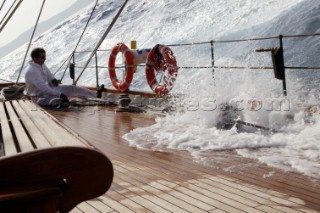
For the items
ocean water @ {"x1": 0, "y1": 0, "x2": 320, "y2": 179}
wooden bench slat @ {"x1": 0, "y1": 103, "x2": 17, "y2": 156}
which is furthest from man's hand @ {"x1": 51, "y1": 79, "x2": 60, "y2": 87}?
wooden bench slat @ {"x1": 0, "y1": 103, "x2": 17, "y2": 156}

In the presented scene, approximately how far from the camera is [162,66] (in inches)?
300

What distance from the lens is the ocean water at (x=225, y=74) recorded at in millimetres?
3727

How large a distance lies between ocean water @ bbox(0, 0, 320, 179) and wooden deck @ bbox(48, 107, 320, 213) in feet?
0.71

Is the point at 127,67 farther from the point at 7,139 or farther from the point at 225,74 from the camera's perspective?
the point at 7,139

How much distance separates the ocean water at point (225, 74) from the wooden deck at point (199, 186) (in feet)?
0.71

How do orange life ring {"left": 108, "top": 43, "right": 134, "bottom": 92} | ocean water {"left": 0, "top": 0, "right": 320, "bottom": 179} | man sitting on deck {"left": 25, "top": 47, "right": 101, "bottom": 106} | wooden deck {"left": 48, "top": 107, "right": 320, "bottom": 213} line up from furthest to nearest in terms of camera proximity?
orange life ring {"left": 108, "top": 43, "right": 134, "bottom": 92} < man sitting on deck {"left": 25, "top": 47, "right": 101, "bottom": 106} < ocean water {"left": 0, "top": 0, "right": 320, "bottom": 179} < wooden deck {"left": 48, "top": 107, "right": 320, "bottom": 213}

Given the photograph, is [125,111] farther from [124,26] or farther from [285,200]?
[124,26]

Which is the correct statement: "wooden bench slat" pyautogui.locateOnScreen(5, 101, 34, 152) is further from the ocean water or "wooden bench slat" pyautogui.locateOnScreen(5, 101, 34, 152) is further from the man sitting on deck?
the man sitting on deck

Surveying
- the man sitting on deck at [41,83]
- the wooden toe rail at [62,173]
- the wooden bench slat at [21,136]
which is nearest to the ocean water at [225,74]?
the wooden bench slat at [21,136]

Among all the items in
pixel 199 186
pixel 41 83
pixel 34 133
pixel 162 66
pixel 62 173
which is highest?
pixel 162 66

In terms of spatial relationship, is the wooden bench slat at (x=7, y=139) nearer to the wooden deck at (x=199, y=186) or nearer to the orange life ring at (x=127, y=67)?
the wooden deck at (x=199, y=186)

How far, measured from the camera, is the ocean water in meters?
3.73

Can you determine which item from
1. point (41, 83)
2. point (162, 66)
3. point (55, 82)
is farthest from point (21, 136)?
point (162, 66)

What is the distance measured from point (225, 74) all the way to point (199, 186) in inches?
164
